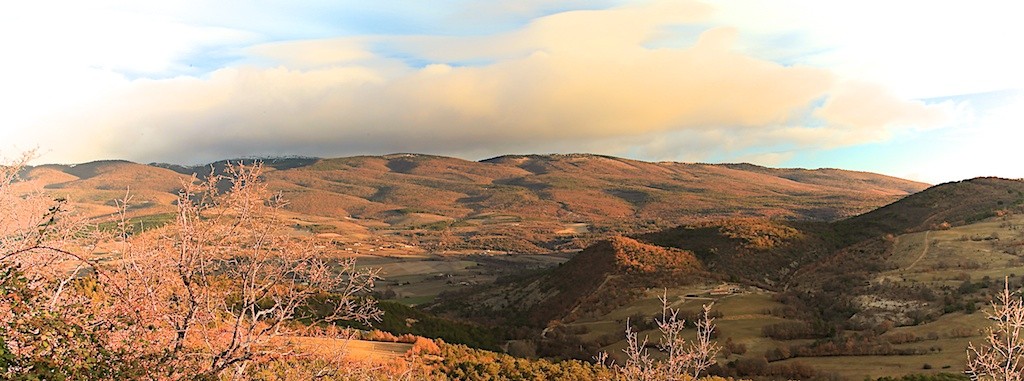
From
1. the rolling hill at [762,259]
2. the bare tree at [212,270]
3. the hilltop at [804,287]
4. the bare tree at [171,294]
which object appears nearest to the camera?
the bare tree at [171,294]

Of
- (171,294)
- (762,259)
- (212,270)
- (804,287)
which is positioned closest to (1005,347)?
(212,270)

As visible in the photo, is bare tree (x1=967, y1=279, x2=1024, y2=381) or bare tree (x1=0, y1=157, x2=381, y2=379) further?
bare tree (x1=967, y1=279, x2=1024, y2=381)

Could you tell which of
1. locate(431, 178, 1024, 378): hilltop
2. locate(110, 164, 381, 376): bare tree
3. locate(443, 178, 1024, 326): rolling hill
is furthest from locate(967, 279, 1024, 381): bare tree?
locate(443, 178, 1024, 326): rolling hill

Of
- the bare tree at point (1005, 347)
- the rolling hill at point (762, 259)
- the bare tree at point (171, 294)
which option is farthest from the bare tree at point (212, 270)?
the rolling hill at point (762, 259)

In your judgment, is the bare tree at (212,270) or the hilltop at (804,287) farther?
the hilltop at (804,287)

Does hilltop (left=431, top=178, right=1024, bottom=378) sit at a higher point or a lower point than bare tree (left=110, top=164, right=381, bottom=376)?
lower

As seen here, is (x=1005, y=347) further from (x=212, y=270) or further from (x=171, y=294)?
(x=171, y=294)

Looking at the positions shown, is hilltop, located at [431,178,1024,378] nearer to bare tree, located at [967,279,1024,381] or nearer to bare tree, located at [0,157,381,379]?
bare tree, located at [967,279,1024,381]

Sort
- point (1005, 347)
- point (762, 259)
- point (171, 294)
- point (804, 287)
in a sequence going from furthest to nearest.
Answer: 1. point (762, 259)
2. point (804, 287)
3. point (1005, 347)
4. point (171, 294)

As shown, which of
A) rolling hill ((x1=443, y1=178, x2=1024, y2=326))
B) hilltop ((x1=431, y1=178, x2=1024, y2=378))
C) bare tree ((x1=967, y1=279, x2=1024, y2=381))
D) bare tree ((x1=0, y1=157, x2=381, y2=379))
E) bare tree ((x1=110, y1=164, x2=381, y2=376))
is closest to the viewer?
bare tree ((x1=0, y1=157, x2=381, y2=379))

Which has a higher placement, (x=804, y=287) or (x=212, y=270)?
(x=212, y=270)

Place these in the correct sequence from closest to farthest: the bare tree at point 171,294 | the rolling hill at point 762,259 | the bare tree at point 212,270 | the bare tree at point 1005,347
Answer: the bare tree at point 171,294 < the bare tree at point 212,270 < the bare tree at point 1005,347 < the rolling hill at point 762,259

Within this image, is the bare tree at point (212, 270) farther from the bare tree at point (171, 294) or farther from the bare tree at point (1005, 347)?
the bare tree at point (1005, 347)

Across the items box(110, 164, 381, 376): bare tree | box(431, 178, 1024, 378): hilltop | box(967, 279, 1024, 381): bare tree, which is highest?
box(110, 164, 381, 376): bare tree
